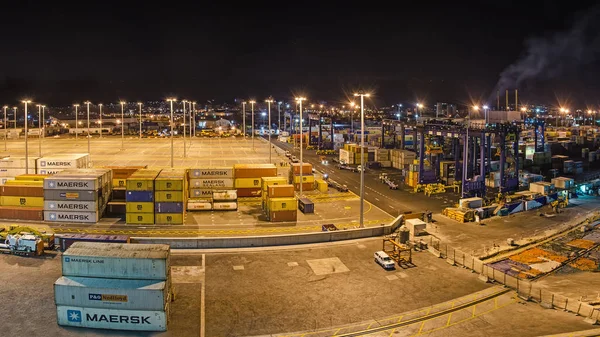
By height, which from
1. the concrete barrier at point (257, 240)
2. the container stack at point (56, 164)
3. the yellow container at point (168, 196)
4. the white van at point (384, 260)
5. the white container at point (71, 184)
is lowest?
the white van at point (384, 260)

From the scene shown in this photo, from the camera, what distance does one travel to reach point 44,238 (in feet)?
108

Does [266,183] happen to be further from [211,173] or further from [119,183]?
[119,183]

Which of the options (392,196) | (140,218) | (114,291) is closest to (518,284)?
(114,291)

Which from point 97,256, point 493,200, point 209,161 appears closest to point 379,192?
point 493,200

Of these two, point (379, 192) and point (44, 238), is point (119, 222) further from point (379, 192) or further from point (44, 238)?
point (379, 192)

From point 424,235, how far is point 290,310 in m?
17.2

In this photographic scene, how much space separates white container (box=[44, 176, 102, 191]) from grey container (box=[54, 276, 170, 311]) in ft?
61.3

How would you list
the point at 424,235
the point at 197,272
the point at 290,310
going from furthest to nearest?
the point at 424,235
the point at 197,272
the point at 290,310

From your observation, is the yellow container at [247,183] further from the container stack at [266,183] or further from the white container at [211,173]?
the container stack at [266,183]

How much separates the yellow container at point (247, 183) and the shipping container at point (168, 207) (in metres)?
10.7

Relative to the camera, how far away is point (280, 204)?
136 ft

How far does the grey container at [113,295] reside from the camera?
22.4m

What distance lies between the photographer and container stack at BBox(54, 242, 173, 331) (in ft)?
73.7

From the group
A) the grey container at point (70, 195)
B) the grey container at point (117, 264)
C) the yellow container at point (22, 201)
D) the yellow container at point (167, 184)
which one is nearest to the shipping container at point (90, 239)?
the grey container at point (117, 264)
